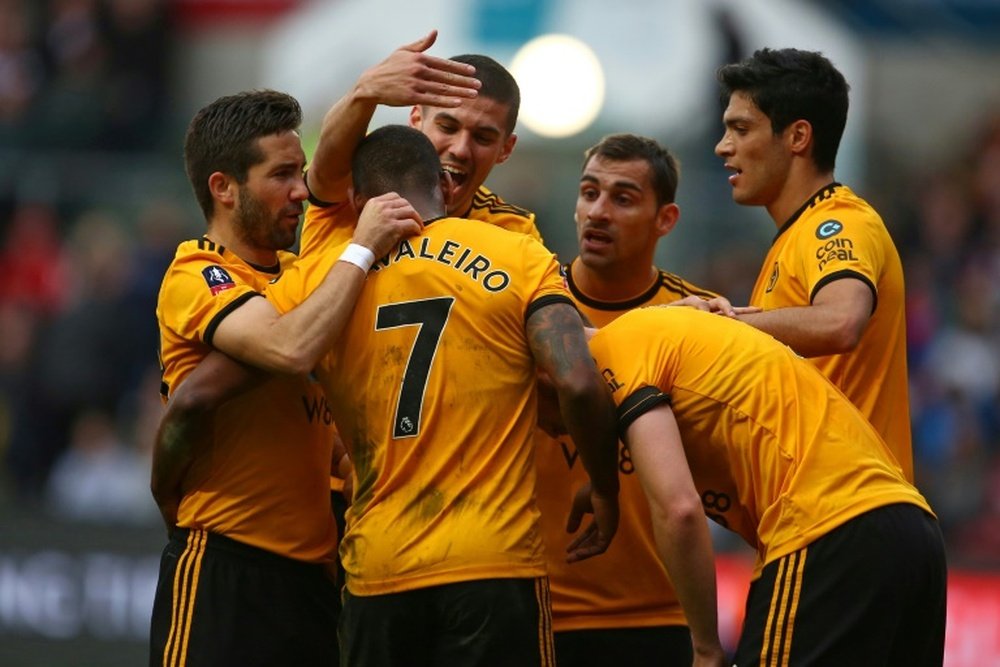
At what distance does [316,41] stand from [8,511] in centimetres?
727

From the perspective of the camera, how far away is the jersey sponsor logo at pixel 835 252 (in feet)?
20.4

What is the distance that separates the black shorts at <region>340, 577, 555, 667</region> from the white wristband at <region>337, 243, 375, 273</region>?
1069 millimetres

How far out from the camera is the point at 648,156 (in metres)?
7.27

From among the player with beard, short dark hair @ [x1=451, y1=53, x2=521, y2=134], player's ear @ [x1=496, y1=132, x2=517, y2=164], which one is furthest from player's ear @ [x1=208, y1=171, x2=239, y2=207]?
player's ear @ [x1=496, y1=132, x2=517, y2=164]

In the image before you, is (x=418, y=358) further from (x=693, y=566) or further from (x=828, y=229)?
(x=828, y=229)

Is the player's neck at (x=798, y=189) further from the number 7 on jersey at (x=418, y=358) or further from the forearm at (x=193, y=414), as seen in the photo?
the forearm at (x=193, y=414)

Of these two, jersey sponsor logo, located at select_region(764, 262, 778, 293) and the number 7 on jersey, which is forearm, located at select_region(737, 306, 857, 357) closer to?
jersey sponsor logo, located at select_region(764, 262, 778, 293)

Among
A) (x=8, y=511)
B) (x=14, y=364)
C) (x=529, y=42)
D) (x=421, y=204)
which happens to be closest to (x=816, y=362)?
(x=421, y=204)

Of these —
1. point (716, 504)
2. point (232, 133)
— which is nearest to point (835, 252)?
point (716, 504)

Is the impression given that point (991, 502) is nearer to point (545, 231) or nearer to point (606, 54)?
point (545, 231)

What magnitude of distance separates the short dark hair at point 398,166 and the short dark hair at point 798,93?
4.73ft

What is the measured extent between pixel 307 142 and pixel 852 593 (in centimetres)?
1159

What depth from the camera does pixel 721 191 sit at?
13812 millimetres

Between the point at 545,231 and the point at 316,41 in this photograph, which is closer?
the point at 545,231
